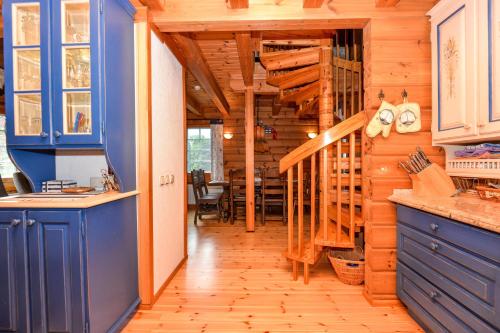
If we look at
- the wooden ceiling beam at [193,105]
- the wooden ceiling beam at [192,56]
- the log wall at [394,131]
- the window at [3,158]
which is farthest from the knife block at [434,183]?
the window at [3,158]

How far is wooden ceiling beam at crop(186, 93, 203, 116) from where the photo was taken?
601 centimetres

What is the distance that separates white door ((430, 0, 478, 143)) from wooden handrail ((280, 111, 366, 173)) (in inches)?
21.7

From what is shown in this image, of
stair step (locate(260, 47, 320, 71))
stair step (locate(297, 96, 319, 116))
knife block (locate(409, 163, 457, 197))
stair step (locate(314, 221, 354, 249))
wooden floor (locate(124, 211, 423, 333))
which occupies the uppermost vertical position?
stair step (locate(260, 47, 320, 71))

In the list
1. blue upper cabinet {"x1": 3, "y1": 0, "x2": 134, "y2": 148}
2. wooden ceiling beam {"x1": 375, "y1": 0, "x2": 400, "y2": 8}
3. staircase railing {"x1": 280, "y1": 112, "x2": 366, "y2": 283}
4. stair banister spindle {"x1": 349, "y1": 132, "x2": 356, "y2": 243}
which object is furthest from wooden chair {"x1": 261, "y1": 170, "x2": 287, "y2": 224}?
blue upper cabinet {"x1": 3, "y1": 0, "x2": 134, "y2": 148}

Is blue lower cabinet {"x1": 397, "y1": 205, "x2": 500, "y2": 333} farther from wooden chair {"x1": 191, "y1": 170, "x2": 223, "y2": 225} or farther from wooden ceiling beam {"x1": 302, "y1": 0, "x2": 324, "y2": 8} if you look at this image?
wooden chair {"x1": 191, "y1": 170, "x2": 223, "y2": 225}

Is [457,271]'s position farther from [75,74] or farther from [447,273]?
[75,74]

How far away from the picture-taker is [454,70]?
1845 mm

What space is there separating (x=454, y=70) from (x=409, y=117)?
0.41 meters

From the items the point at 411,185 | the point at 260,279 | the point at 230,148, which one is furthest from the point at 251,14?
the point at 230,148

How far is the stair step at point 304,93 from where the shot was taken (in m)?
3.58

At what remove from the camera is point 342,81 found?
3.38 meters

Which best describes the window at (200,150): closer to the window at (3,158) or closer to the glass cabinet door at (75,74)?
the window at (3,158)

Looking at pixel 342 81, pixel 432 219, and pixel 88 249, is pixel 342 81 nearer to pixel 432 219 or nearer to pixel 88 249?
pixel 432 219

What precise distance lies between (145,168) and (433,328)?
2.20 metres
